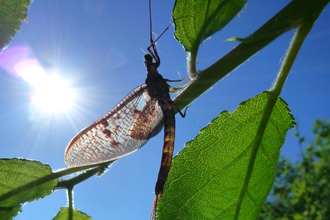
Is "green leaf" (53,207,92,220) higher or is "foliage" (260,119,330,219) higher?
"foliage" (260,119,330,219)

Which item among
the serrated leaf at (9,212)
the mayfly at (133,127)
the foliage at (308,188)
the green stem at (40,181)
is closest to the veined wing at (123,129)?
the mayfly at (133,127)

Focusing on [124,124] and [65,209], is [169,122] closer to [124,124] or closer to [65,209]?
[124,124]

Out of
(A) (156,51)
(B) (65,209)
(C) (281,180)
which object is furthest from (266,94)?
(C) (281,180)

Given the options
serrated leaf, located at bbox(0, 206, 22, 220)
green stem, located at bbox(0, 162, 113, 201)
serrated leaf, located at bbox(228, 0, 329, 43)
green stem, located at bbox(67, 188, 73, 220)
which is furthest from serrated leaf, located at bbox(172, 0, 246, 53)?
serrated leaf, located at bbox(0, 206, 22, 220)

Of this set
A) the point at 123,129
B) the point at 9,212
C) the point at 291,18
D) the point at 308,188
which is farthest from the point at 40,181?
the point at 308,188

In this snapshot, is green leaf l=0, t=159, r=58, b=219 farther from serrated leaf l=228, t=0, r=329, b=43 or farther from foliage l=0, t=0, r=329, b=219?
serrated leaf l=228, t=0, r=329, b=43

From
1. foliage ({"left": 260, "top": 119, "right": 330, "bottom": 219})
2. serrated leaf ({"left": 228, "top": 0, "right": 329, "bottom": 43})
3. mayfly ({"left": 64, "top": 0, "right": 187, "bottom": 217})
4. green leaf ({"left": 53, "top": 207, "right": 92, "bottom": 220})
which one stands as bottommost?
green leaf ({"left": 53, "top": 207, "right": 92, "bottom": 220})
